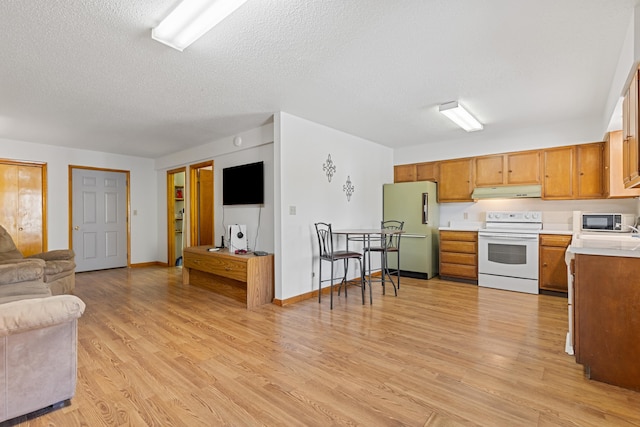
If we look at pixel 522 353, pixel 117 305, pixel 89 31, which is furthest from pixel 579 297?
pixel 117 305

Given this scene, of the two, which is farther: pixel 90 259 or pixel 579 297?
pixel 90 259

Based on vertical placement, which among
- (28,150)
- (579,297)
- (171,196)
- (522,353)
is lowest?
(522,353)

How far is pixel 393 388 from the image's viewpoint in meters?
2.01

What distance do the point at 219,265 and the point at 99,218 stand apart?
141 inches

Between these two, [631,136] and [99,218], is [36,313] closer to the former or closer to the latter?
[631,136]

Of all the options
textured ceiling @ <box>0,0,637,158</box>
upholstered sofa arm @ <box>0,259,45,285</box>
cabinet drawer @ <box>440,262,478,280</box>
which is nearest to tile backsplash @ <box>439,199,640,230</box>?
cabinet drawer @ <box>440,262,478,280</box>

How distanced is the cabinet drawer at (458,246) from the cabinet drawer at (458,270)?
0.79 feet

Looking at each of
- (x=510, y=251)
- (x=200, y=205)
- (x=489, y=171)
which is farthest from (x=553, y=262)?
(x=200, y=205)

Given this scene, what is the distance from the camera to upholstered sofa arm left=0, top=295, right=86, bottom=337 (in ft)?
5.11

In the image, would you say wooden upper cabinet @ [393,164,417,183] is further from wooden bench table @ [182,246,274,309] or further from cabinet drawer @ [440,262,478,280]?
wooden bench table @ [182,246,274,309]

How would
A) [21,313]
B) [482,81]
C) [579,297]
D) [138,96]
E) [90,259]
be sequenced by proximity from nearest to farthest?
[21,313]
[579,297]
[482,81]
[138,96]
[90,259]

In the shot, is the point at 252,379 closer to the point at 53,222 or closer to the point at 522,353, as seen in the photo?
the point at 522,353

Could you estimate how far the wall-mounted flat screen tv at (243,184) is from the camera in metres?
4.47

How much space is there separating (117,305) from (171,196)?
130 inches
